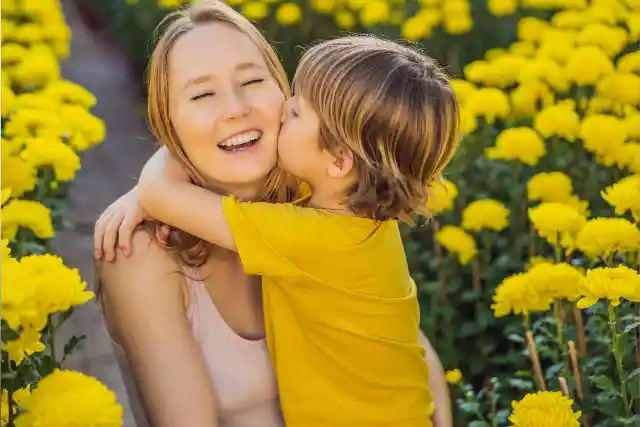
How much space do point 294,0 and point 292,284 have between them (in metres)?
3.06

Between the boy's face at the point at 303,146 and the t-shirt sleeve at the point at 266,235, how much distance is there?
109 millimetres

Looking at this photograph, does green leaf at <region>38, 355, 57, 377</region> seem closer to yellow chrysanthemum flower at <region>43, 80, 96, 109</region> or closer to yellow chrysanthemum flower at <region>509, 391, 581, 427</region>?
yellow chrysanthemum flower at <region>509, 391, 581, 427</region>

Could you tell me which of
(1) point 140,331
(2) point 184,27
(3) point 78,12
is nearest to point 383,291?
(1) point 140,331

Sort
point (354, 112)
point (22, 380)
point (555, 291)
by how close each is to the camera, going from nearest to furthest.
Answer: point (22, 380) < point (354, 112) < point (555, 291)

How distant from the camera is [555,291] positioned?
1.83m

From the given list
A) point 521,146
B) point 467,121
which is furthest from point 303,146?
point 467,121

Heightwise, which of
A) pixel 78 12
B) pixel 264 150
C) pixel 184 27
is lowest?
pixel 78 12

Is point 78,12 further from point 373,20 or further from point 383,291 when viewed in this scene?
point 383,291

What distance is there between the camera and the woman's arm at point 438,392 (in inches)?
71.6

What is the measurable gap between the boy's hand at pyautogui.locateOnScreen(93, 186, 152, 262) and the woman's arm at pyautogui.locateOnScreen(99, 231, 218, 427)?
0.02 meters

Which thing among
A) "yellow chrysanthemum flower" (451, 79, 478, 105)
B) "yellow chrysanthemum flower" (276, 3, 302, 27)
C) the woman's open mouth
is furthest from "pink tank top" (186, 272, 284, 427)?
"yellow chrysanthemum flower" (276, 3, 302, 27)

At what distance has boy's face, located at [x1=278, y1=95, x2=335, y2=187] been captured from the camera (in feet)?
5.31

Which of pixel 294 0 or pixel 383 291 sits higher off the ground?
pixel 383 291

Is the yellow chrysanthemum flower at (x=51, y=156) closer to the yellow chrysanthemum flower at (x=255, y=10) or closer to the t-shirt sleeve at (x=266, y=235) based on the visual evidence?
the t-shirt sleeve at (x=266, y=235)
